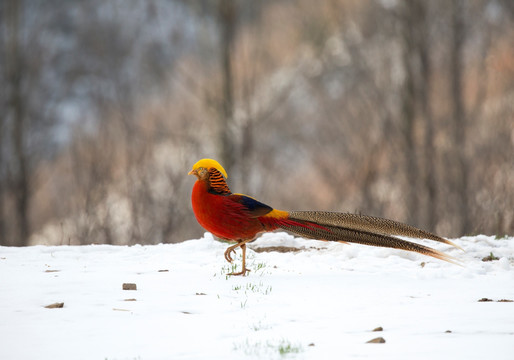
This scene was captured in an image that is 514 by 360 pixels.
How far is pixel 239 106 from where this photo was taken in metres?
14.7

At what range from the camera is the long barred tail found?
542cm

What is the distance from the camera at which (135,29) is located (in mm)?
16656

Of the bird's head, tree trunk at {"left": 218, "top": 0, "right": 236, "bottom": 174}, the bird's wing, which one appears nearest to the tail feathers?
the bird's wing

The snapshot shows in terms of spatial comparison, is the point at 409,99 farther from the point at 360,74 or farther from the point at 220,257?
the point at 220,257

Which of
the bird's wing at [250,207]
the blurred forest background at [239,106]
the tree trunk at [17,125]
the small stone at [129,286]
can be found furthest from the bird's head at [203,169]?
the tree trunk at [17,125]

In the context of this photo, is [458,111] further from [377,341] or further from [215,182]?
[377,341]

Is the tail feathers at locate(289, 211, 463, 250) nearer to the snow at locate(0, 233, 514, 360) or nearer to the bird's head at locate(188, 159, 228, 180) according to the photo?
the snow at locate(0, 233, 514, 360)

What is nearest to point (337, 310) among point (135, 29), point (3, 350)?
point (3, 350)

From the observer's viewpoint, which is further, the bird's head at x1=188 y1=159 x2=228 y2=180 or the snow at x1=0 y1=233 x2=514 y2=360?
the bird's head at x1=188 y1=159 x2=228 y2=180

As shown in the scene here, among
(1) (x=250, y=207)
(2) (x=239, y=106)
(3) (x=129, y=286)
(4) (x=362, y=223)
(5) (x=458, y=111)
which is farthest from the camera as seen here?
(5) (x=458, y=111)

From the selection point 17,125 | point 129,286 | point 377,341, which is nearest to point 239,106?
point 17,125

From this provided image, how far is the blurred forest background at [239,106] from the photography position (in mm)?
13992

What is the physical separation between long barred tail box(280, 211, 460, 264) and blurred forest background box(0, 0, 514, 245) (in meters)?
7.55

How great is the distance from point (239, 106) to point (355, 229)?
373 inches
